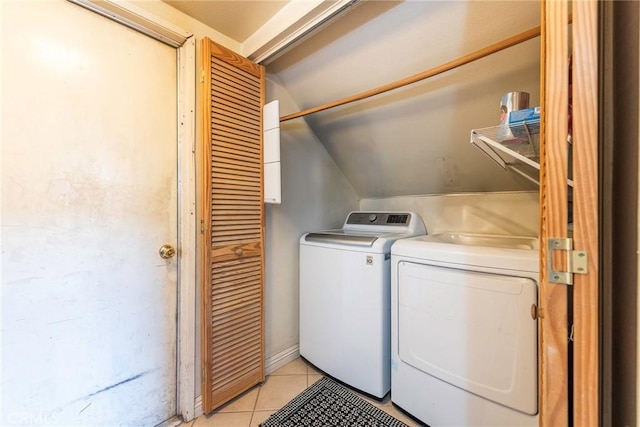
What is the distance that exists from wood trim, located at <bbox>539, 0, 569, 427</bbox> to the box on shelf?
0.43 m

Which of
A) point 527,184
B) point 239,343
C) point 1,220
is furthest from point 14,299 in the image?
point 527,184

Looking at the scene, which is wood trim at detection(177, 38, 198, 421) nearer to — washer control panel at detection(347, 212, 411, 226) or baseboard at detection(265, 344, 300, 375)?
baseboard at detection(265, 344, 300, 375)

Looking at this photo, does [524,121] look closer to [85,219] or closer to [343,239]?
[343,239]

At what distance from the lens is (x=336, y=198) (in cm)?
230

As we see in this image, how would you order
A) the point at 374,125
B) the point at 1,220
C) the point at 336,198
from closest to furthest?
the point at 1,220 < the point at 374,125 < the point at 336,198

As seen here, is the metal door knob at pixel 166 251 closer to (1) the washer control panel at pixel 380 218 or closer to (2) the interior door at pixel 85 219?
(2) the interior door at pixel 85 219

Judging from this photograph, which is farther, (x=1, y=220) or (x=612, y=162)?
(x=1, y=220)

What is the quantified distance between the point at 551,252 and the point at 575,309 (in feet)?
0.35

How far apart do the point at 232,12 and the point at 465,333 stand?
1976mm

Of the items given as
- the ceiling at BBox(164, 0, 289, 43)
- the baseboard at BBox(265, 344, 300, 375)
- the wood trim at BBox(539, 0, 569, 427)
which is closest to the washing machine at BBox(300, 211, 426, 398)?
the baseboard at BBox(265, 344, 300, 375)

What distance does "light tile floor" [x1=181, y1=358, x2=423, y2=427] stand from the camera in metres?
1.42

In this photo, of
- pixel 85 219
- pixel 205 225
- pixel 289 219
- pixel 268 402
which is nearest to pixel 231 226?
pixel 205 225

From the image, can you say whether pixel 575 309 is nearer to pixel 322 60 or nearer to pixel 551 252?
pixel 551 252

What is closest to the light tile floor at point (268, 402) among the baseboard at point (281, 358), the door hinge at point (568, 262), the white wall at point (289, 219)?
the baseboard at point (281, 358)
